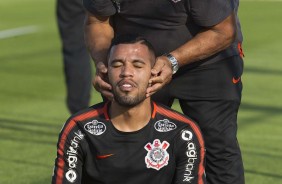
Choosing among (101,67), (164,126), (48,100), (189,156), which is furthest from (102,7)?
(48,100)

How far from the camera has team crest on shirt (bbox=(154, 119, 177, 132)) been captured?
5.42 metres

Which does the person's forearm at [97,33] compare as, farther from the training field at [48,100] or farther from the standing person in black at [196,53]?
the training field at [48,100]

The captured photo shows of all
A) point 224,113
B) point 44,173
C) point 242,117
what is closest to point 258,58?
point 242,117

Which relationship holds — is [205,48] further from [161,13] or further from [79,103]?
[79,103]

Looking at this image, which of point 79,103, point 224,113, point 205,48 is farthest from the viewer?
point 79,103

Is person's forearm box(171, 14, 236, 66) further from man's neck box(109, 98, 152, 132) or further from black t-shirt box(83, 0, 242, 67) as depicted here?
man's neck box(109, 98, 152, 132)

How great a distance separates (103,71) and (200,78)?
2.74 ft

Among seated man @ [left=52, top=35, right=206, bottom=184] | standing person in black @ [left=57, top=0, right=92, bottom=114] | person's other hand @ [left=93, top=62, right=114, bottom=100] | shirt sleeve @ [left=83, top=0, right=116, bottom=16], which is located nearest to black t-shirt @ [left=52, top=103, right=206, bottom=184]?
seated man @ [left=52, top=35, right=206, bottom=184]

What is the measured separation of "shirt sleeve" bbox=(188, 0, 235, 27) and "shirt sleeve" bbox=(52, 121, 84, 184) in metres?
0.94

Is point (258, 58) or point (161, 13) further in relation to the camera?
point (258, 58)

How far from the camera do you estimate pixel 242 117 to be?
1026 cm

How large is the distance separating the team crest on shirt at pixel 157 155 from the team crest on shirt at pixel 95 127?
0.85 feet

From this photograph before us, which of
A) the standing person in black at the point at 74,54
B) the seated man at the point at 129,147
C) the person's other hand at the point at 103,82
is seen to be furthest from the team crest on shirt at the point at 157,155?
the standing person in black at the point at 74,54

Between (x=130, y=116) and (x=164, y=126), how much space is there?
0.20 m
